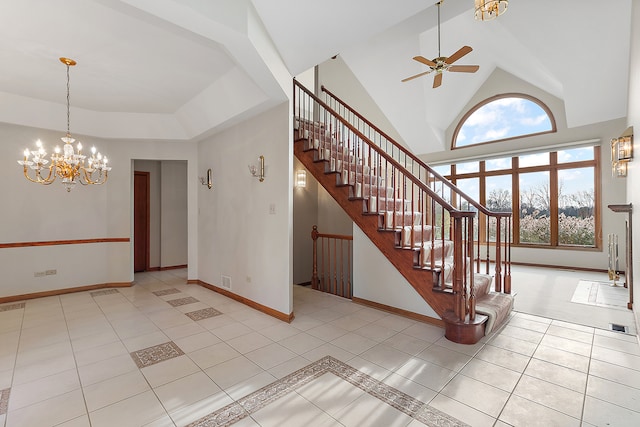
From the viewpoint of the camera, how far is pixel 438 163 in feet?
28.3

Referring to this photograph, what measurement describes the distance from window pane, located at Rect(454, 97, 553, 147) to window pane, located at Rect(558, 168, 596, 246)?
1.31 meters

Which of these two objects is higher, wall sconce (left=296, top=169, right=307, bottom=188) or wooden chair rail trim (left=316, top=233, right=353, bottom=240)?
wall sconce (left=296, top=169, right=307, bottom=188)

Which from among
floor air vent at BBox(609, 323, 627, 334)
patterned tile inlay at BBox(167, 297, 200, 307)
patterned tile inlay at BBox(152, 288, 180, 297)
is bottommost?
patterned tile inlay at BBox(167, 297, 200, 307)

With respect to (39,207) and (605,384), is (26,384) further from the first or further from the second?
(605,384)

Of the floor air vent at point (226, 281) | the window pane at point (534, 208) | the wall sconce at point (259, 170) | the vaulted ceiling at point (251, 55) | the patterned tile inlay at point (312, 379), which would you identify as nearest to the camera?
the patterned tile inlay at point (312, 379)

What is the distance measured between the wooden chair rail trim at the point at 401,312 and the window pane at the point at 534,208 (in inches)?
217

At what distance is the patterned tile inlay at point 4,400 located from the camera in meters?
1.94

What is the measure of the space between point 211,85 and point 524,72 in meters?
7.34

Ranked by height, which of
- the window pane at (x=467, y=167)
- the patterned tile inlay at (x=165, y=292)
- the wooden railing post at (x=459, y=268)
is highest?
the window pane at (x=467, y=167)

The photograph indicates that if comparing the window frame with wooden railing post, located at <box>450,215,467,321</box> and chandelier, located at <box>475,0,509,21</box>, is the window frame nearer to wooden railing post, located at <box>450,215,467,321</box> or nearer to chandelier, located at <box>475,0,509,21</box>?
wooden railing post, located at <box>450,215,467,321</box>

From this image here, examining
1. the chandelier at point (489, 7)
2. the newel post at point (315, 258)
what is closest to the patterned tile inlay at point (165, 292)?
the newel post at point (315, 258)

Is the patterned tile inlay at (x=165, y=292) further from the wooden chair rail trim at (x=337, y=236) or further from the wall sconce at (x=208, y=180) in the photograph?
the wooden chair rail trim at (x=337, y=236)

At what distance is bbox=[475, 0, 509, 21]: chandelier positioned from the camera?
9.21 feet

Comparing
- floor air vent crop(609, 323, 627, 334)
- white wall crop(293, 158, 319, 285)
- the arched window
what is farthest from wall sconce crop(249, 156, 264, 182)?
the arched window
